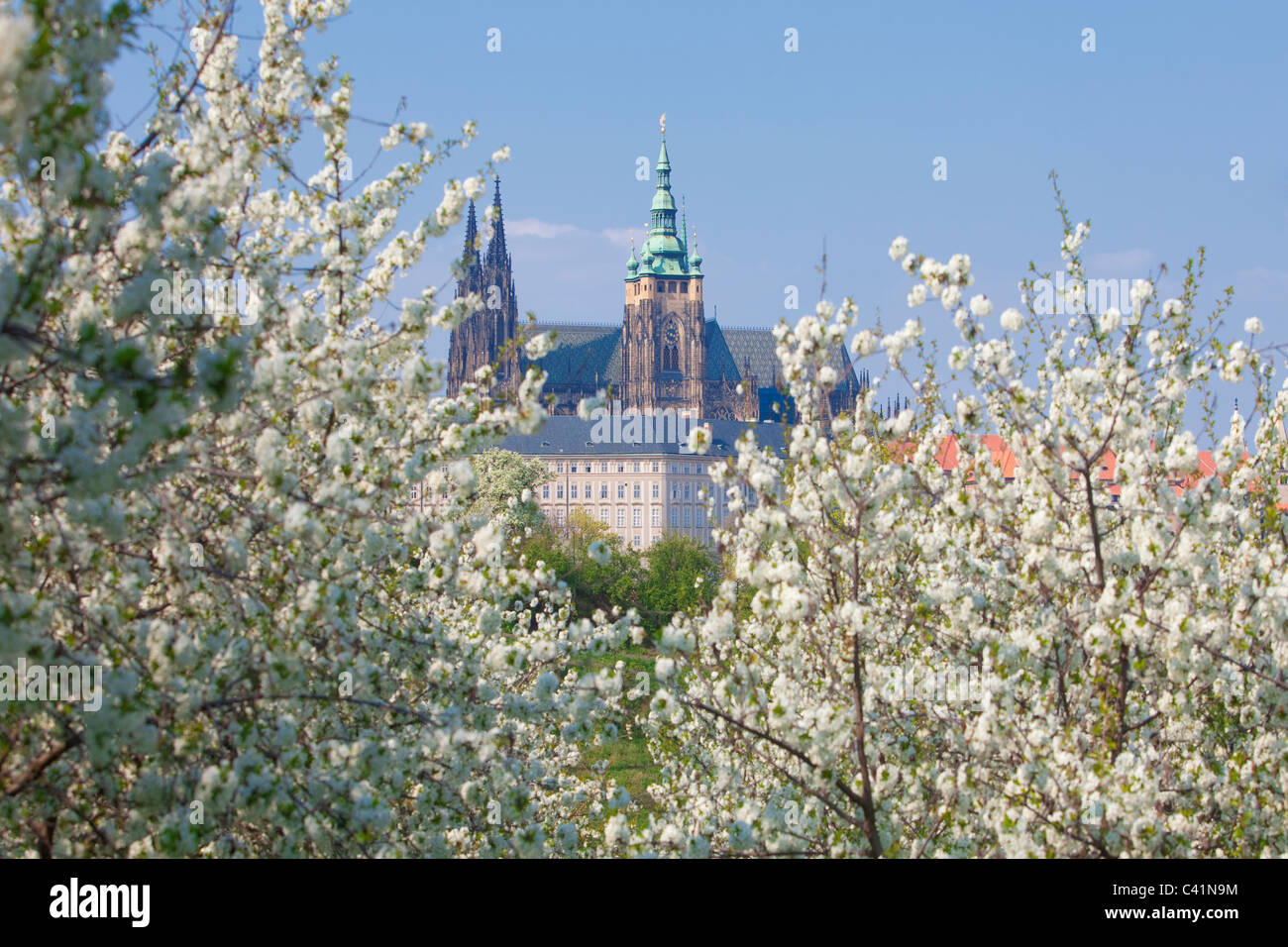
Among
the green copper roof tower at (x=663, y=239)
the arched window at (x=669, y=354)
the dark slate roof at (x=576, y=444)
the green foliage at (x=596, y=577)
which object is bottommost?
the green foliage at (x=596, y=577)

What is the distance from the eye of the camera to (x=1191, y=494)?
708cm

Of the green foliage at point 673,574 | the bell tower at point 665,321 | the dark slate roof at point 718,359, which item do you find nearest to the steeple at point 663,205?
the bell tower at point 665,321

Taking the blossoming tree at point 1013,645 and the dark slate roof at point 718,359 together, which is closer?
the blossoming tree at point 1013,645

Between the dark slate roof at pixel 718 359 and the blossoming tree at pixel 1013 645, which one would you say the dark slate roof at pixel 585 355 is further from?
the blossoming tree at pixel 1013 645

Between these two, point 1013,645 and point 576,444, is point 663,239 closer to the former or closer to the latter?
point 576,444

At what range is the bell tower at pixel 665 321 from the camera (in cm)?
13688

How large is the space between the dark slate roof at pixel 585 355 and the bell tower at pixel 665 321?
16.3 ft

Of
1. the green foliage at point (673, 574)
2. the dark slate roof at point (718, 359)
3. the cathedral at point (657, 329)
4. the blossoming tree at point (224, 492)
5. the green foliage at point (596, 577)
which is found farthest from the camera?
the dark slate roof at point (718, 359)

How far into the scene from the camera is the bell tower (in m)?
137

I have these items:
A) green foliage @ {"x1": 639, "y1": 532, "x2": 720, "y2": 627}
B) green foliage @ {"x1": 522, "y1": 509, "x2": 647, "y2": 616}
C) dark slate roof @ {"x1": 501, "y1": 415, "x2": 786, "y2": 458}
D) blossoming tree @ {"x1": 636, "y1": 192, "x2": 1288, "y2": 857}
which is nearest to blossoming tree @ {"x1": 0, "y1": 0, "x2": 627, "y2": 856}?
blossoming tree @ {"x1": 636, "y1": 192, "x2": 1288, "y2": 857}

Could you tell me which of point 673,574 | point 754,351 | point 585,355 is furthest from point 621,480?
point 673,574

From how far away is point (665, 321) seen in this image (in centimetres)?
13850

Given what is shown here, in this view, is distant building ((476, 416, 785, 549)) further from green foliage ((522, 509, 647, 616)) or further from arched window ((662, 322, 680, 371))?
green foliage ((522, 509, 647, 616))
